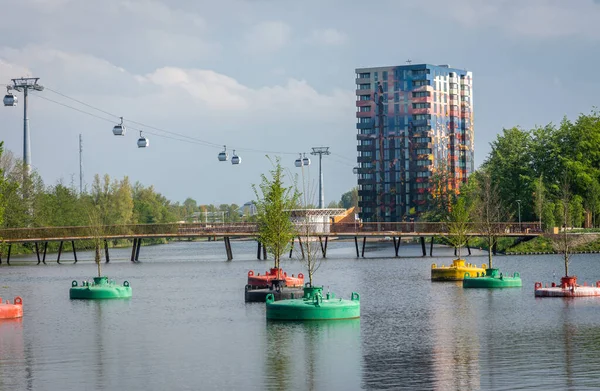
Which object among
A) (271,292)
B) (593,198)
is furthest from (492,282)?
(593,198)

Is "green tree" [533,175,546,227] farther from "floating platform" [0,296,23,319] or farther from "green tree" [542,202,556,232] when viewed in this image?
Answer: "floating platform" [0,296,23,319]

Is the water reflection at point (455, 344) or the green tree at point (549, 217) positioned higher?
the green tree at point (549, 217)

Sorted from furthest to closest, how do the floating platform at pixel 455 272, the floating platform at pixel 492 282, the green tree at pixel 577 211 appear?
the green tree at pixel 577 211, the floating platform at pixel 455 272, the floating platform at pixel 492 282

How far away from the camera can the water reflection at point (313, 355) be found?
1598 inches

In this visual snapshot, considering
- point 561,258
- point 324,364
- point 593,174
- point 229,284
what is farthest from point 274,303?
point 593,174

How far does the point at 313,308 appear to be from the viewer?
56938 millimetres

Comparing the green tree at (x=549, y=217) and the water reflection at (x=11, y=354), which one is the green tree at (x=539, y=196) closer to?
the green tree at (x=549, y=217)

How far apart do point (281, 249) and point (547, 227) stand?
9232 cm

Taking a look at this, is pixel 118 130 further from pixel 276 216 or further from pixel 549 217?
pixel 549 217

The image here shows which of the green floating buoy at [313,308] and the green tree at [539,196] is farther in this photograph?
the green tree at [539,196]

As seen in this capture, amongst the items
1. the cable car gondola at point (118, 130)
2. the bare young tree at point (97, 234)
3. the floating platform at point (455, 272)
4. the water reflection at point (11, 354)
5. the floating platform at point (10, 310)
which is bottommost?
Result: the water reflection at point (11, 354)

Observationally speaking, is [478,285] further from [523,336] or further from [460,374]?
[460,374]

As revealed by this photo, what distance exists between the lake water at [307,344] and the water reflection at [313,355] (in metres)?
0.06

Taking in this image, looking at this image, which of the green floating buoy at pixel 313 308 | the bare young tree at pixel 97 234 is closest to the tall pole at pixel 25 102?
the bare young tree at pixel 97 234
